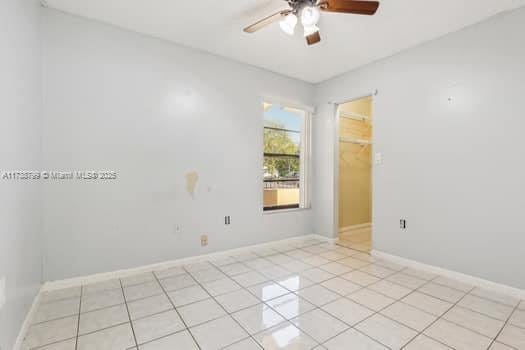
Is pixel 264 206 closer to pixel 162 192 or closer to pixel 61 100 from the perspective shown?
pixel 162 192

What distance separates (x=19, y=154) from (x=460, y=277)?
4.08 metres

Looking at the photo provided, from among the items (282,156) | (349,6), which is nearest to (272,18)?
(349,6)

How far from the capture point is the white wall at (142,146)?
2.33 m

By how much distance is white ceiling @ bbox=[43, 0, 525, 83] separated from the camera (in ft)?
7.41

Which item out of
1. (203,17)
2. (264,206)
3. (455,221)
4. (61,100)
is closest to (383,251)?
(455,221)

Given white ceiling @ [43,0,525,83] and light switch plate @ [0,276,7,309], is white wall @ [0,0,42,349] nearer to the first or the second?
light switch plate @ [0,276,7,309]

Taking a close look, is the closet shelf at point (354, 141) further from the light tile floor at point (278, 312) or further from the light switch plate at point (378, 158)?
the light tile floor at point (278, 312)

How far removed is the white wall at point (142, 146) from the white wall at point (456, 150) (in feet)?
5.81

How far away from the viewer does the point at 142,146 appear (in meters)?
2.72

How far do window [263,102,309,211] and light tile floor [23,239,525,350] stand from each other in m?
1.44

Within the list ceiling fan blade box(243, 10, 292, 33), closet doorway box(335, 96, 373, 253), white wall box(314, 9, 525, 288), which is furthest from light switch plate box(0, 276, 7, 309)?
closet doorway box(335, 96, 373, 253)

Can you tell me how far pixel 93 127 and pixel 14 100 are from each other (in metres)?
0.93

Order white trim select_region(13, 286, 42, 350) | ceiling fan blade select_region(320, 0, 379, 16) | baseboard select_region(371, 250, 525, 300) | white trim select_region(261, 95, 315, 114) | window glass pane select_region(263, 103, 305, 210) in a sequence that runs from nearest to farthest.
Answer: white trim select_region(13, 286, 42, 350), ceiling fan blade select_region(320, 0, 379, 16), baseboard select_region(371, 250, 525, 300), white trim select_region(261, 95, 315, 114), window glass pane select_region(263, 103, 305, 210)

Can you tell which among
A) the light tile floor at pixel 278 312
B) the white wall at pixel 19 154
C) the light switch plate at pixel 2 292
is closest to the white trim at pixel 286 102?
the light tile floor at pixel 278 312
